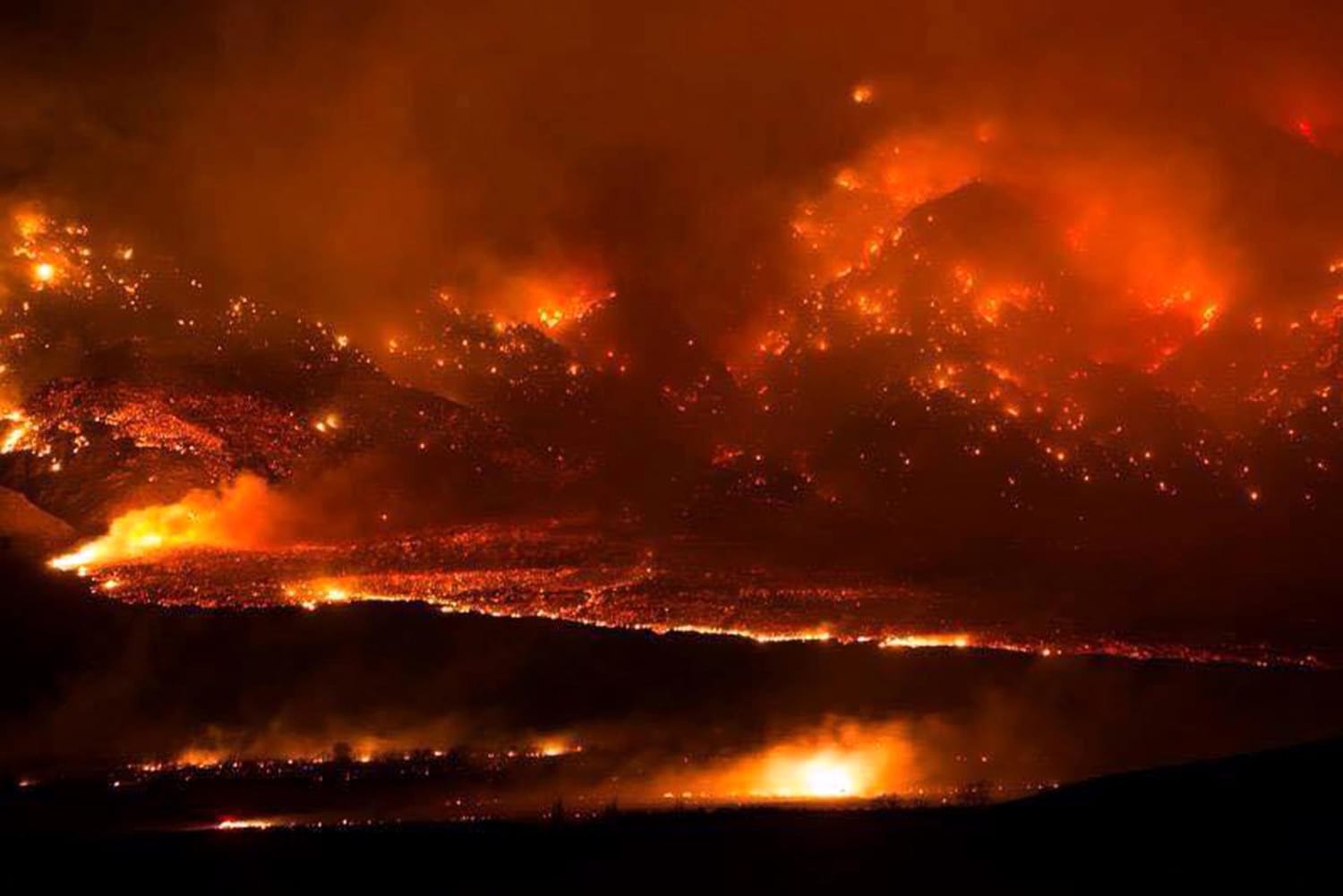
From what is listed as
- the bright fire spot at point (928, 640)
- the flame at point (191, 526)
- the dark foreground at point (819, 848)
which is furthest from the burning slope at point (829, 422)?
the dark foreground at point (819, 848)

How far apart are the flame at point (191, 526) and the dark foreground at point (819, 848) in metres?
6.41

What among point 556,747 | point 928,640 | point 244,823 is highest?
point 928,640

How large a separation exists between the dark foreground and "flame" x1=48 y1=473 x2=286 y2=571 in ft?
21.0

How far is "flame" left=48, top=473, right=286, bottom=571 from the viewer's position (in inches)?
493

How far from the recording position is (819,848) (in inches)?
251

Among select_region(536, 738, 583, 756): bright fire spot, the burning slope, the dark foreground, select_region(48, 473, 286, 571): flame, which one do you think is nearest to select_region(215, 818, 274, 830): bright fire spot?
the dark foreground

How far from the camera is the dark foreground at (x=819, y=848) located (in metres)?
6.07

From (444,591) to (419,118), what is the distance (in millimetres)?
13035

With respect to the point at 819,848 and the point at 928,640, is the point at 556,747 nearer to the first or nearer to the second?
the point at 819,848

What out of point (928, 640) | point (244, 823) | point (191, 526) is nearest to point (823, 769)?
point (928, 640)

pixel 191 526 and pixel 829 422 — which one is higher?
pixel 829 422

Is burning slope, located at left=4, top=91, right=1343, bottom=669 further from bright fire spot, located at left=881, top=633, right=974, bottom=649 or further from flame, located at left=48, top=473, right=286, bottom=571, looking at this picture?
bright fire spot, located at left=881, top=633, right=974, bottom=649

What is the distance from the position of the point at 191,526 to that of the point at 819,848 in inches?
397

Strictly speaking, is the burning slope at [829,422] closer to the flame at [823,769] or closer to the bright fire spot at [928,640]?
the bright fire spot at [928,640]
